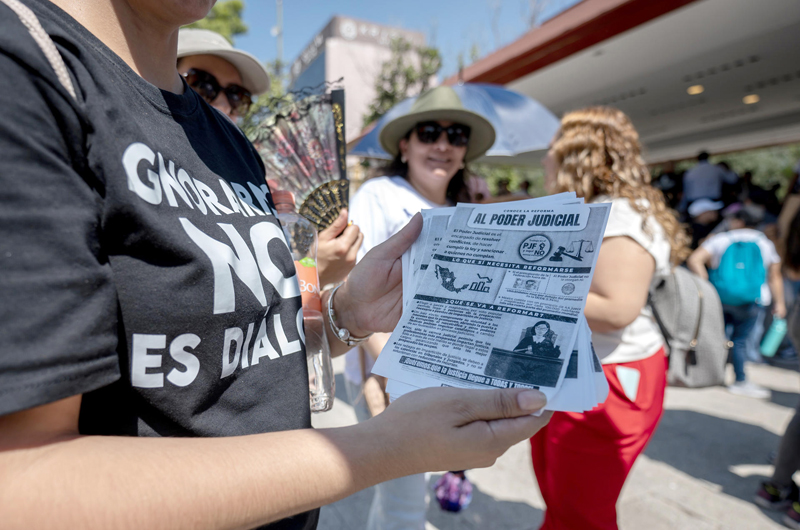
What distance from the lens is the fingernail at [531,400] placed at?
68cm

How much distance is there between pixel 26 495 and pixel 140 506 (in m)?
0.11

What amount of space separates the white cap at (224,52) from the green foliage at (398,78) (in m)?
6.00

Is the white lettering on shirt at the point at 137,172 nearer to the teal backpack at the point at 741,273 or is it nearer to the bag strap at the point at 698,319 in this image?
the bag strap at the point at 698,319

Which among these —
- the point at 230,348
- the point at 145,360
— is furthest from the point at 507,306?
the point at 145,360

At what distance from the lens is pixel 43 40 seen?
57 centimetres

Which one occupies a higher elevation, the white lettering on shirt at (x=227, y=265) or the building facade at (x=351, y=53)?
the building facade at (x=351, y=53)

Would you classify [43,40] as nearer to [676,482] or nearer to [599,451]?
[599,451]

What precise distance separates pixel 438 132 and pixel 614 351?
149 cm

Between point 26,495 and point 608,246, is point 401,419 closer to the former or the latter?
point 26,495

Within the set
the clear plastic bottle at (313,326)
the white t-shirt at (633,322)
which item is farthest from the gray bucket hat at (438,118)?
the clear plastic bottle at (313,326)

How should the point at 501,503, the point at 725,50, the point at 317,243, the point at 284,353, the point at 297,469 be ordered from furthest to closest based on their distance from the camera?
1. the point at 725,50
2. the point at 501,503
3. the point at 317,243
4. the point at 284,353
5. the point at 297,469

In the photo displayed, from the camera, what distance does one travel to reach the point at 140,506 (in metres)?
0.52

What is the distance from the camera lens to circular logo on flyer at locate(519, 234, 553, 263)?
0.87m

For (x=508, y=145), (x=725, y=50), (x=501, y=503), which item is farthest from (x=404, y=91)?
(x=501, y=503)
